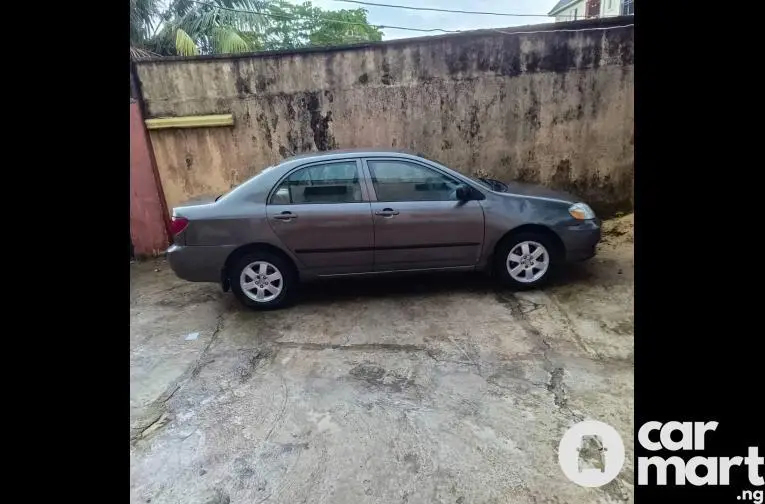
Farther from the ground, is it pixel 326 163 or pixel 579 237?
pixel 326 163

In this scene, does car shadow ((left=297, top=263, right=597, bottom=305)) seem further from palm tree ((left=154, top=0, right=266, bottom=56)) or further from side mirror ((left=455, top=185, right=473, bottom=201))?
palm tree ((left=154, top=0, right=266, bottom=56))

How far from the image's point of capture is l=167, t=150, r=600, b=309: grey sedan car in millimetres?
4172

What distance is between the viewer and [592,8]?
63.7ft

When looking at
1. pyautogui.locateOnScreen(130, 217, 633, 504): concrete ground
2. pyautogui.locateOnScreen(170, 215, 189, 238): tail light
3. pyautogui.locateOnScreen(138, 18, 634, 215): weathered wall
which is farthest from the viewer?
pyautogui.locateOnScreen(138, 18, 634, 215): weathered wall

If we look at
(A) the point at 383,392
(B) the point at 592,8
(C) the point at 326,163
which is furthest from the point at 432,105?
(B) the point at 592,8

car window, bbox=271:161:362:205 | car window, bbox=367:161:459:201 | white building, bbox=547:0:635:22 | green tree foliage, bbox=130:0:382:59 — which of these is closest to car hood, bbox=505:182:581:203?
car window, bbox=367:161:459:201

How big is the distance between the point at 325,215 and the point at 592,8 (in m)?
20.6

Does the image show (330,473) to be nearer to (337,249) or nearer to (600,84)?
(337,249)

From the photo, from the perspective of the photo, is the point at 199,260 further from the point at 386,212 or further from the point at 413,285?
the point at 413,285

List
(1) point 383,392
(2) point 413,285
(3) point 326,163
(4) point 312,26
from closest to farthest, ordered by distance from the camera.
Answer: (1) point 383,392 < (3) point 326,163 < (2) point 413,285 < (4) point 312,26

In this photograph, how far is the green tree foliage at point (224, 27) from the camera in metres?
10.8
